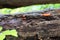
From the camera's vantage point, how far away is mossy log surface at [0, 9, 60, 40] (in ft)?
5.50

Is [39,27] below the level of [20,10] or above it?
below

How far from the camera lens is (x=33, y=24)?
A: 1698 millimetres

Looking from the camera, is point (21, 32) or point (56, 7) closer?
point (21, 32)

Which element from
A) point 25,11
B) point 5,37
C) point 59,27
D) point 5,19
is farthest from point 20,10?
point 59,27

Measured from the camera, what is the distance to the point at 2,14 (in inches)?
69.7

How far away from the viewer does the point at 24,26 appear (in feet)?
5.58

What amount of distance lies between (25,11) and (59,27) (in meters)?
0.40

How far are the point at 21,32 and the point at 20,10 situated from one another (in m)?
0.25

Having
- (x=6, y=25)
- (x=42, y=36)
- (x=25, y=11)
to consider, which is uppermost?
(x=25, y=11)

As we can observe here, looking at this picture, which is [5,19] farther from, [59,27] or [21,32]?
[59,27]

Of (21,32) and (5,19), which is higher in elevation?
(5,19)

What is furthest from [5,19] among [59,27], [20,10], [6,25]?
[59,27]

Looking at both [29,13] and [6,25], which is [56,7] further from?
[6,25]

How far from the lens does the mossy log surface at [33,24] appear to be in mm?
1677
